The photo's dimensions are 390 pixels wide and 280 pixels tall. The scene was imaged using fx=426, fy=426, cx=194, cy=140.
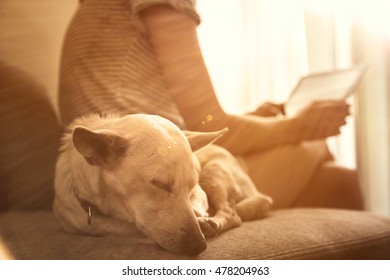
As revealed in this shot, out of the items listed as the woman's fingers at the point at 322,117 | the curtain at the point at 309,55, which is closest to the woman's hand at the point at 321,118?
the woman's fingers at the point at 322,117

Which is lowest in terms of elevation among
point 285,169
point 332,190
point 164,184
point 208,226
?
point 332,190

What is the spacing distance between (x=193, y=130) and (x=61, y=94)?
1.36ft

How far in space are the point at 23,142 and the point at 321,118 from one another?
0.96 m

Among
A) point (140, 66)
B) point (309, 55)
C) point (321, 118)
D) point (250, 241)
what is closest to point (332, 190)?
point (321, 118)

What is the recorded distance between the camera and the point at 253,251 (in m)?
0.91

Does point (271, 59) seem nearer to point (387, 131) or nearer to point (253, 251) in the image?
point (387, 131)

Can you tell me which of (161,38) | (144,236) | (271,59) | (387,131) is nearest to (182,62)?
(161,38)

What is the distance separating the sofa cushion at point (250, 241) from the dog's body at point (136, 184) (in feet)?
0.10

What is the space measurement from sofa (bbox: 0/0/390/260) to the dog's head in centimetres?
5

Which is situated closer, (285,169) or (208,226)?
(208,226)

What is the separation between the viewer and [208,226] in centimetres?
94

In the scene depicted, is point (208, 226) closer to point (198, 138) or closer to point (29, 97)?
point (198, 138)

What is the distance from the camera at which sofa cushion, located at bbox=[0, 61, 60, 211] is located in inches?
46.7

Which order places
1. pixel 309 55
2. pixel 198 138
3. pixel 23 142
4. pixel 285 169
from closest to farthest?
pixel 198 138 → pixel 23 142 → pixel 285 169 → pixel 309 55
